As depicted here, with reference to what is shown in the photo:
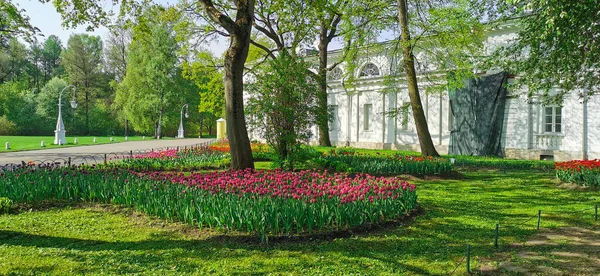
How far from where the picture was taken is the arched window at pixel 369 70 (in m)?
29.8

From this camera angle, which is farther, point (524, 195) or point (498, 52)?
point (498, 52)

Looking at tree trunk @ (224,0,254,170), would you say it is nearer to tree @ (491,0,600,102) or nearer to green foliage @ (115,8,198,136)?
tree @ (491,0,600,102)

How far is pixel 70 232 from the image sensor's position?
21.1 ft

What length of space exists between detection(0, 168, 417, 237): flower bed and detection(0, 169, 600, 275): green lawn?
24 cm

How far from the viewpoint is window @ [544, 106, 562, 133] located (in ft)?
68.2

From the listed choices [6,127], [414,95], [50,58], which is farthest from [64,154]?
[50,58]

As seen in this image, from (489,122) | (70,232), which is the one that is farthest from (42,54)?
(70,232)

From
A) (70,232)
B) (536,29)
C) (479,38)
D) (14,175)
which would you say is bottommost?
(70,232)

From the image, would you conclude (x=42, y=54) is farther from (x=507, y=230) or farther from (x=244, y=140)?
(x=507, y=230)

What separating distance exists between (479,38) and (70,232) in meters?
17.5

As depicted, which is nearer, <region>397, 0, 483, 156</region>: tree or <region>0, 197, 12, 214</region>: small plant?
<region>0, 197, 12, 214</region>: small plant

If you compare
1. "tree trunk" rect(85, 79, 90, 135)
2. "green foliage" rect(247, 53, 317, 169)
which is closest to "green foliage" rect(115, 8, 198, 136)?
"tree trunk" rect(85, 79, 90, 135)

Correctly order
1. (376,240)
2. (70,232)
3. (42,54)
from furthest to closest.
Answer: (42,54), (70,232), (376,240)

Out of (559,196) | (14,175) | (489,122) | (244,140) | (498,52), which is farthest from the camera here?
(489,122)
